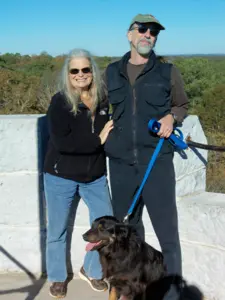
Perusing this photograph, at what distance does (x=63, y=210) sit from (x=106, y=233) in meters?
0.73

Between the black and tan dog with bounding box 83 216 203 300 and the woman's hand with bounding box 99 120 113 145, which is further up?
the woman's hand with bounding box 99 120 113 145

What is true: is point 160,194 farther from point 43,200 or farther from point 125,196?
point 43,200

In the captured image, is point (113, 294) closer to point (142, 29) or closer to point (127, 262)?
point (127, 262)

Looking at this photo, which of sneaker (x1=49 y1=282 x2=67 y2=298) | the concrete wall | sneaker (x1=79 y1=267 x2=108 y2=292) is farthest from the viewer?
sneaker (x1=79 y1=267 x2=108 y2=292)

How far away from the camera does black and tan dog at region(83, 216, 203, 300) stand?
10.9ft

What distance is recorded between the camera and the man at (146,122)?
3387 millimetres

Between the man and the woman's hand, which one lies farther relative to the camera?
the woman's hand

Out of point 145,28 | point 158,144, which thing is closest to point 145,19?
point 145,28

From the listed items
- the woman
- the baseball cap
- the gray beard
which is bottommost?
the woman

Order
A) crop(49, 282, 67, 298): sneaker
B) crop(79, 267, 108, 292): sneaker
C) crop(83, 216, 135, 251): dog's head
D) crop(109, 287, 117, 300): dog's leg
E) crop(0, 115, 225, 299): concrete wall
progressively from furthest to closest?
crop(79, 267, 108, 292): sneaker < crop(49, 282, 67, 298): sneaker < crop(0, 115, 225, 299): concrete wall < crop(109, 287, 117, 300): dog's leg < crop(83, 216, 135, 251): dog's head

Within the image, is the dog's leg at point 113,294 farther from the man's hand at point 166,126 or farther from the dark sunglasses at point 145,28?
the dark sunglasses at point 145,28

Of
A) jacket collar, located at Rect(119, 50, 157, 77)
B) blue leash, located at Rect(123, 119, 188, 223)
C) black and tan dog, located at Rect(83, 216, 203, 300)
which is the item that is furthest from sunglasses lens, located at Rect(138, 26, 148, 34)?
black and tan dog, located at Rect(83, 216, 203, 300)

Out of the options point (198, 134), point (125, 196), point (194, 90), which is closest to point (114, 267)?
point (125, 196)

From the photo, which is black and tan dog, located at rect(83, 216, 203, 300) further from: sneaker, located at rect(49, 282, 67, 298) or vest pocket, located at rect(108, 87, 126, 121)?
vest pocket, located at rect(108, 87, 126, 121)
